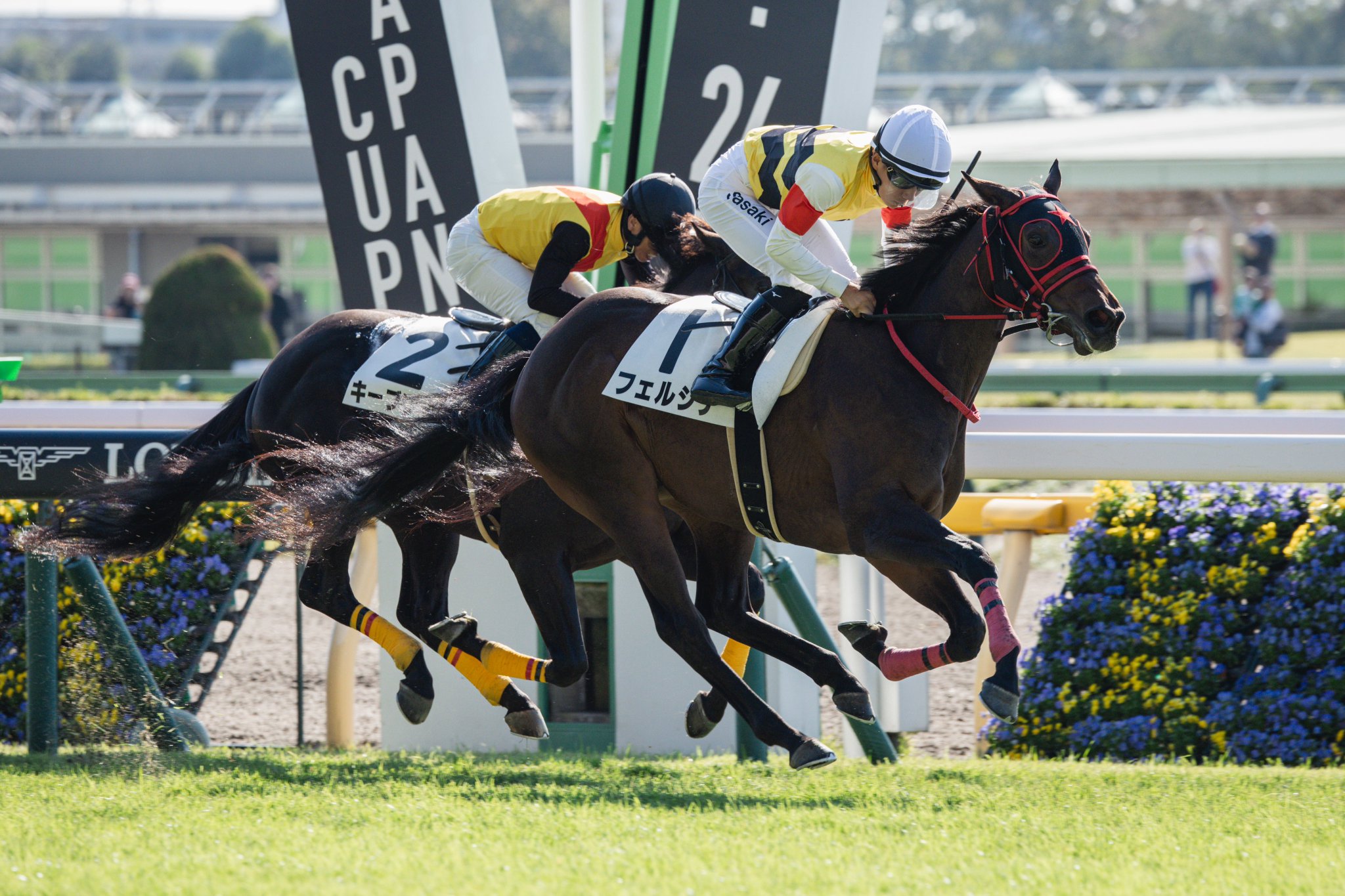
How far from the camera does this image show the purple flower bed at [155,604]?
5.29m

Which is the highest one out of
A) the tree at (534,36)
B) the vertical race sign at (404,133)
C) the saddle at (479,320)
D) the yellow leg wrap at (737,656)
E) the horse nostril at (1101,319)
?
the tree at (534,36)

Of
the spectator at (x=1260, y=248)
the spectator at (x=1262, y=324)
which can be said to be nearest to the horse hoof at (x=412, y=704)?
the spectator at (x=1262, y=324)

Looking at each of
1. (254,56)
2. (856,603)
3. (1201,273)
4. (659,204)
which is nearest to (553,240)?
(659,204)

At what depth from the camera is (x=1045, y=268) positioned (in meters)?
3.79

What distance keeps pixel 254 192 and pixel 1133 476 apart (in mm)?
22543

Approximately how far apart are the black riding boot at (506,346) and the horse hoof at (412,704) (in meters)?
0.99

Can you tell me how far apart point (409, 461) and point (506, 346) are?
18.7 inches

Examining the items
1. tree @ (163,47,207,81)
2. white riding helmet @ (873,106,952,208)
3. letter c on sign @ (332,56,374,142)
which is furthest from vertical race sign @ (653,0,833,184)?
tree @ (163,47,207,81)

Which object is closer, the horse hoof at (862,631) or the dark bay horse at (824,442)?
the dark bay horse at (824,442)

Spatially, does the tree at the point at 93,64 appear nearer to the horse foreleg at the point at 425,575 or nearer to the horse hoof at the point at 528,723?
the horse foreleg at the point at 425,575

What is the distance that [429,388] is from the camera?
16.1 feet

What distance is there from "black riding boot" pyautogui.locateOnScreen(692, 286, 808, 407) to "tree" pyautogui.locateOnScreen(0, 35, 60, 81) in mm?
81614

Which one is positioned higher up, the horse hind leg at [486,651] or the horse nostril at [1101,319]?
the horse nostril at [1101,319]

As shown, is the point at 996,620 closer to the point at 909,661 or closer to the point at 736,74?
the point at 909,661
